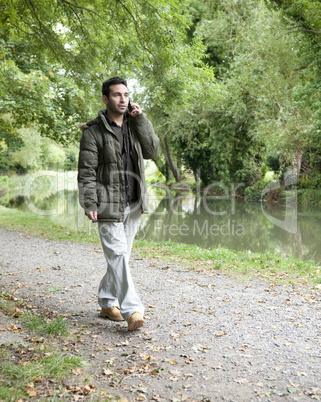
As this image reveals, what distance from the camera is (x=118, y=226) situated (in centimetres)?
446

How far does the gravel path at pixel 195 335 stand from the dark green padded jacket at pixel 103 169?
134cm

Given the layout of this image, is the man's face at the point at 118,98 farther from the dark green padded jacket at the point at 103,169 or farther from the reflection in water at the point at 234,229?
the reflection in water at the point at 234,229

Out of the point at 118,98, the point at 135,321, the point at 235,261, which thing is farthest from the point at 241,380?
the point at 235,261

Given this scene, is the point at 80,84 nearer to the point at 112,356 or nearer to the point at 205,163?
the point at 112,356

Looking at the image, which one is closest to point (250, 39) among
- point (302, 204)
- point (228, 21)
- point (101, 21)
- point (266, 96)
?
point (266, 96)

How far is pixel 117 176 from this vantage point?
4.46m

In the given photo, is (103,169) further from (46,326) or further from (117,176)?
(46,326)

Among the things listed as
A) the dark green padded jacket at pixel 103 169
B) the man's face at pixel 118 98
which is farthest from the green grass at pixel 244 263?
the man's face at pixel 118 98

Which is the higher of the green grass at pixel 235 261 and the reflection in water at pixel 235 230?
the green grass at pixel 235 261

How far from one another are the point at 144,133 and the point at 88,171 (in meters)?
0.73

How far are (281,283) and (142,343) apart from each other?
3719 millimetres

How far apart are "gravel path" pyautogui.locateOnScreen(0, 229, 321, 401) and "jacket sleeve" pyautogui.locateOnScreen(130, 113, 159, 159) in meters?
1.97

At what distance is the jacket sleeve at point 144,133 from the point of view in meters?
4.50

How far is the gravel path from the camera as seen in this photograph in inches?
129
